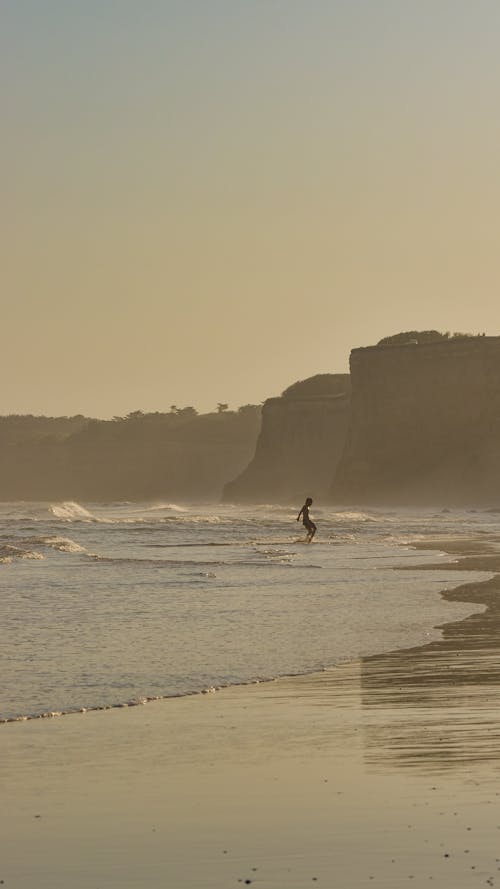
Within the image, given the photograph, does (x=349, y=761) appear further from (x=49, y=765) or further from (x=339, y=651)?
(x=339, y=651)

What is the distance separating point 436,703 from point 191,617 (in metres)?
8.49

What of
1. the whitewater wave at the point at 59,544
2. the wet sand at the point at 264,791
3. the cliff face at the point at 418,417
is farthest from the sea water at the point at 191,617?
the cliff face at the point at 418,417

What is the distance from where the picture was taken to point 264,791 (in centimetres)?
850

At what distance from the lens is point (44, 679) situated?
1330cm

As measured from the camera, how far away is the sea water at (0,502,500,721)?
13453 mm

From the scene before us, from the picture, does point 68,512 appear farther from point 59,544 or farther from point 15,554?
point 15,554

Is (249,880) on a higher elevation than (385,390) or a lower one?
lower

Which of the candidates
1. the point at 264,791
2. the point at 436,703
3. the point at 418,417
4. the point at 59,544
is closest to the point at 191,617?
the point at 436,703

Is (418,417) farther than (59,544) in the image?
Yes

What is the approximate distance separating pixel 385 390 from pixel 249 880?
6553 inches

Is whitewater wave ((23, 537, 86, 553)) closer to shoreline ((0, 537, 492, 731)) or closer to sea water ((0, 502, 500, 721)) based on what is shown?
sea water ((0, 502, 500, 721))

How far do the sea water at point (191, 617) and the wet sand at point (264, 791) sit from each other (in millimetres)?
1174

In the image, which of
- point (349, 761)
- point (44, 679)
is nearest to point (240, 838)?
point (349, 761)

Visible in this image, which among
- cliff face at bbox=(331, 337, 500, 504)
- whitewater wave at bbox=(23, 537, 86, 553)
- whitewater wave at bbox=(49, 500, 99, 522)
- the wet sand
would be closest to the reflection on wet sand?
the wet sand
